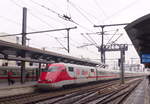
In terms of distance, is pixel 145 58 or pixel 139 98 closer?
pixel 139 98

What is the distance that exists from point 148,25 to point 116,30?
1622cm

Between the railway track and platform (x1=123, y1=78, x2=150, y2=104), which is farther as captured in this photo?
the railway track

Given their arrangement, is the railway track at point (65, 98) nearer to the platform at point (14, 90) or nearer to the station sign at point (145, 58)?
the platform at point (14, 90)

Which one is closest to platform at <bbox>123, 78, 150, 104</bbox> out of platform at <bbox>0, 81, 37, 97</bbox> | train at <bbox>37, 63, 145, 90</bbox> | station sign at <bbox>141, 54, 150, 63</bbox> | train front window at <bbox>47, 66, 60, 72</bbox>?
station sign at <bbox>141, 54, 150, 63</bbox>

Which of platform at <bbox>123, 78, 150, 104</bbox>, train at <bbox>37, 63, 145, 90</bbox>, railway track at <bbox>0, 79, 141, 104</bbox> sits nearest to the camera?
platform at <bbox>123, 78, 150, 104</bbox>

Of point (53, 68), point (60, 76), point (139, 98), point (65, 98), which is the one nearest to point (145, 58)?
point (139, 98)

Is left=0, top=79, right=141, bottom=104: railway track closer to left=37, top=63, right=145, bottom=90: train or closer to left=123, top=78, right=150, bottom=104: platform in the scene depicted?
left=123, top=78, right=150, bottom=104: platform

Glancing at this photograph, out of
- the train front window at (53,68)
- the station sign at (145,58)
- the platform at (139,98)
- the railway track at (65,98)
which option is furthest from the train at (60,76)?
the station sign at (145,58)

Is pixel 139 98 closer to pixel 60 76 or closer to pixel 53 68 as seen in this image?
pixel 60 76

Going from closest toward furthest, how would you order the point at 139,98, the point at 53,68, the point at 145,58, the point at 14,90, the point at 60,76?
the point at 139,98 < the point at 145,58 < the point at 14,90 < the point at 60,76 < the point at 53,68

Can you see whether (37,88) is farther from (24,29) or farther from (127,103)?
(127,103)

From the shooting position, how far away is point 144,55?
52.4 ft


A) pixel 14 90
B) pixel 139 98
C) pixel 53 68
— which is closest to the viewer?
pixel 139 98

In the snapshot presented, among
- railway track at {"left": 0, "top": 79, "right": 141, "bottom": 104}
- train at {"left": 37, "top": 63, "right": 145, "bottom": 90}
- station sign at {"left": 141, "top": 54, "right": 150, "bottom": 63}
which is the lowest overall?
railway track at {"left": 0, "top": 79, "right": 141, "bottom": 104}
